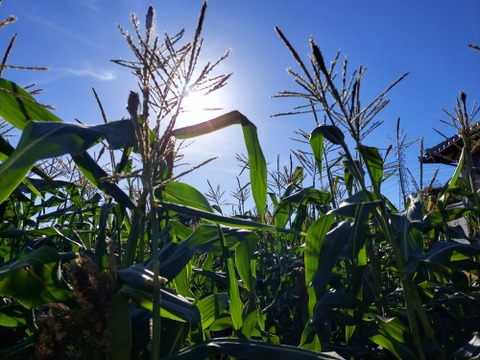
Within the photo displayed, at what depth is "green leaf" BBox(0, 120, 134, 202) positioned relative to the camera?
100 centimetres

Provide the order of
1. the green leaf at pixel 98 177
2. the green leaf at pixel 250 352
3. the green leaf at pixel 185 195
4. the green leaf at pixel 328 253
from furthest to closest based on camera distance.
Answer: the green leaf at pixel 185 195 < the green leaf at pixel 328 253 < the green leaf at pixel 98 177 < the green leaf at pixel 250 352

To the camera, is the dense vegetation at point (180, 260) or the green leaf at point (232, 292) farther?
the green leaf at point (232, 292)

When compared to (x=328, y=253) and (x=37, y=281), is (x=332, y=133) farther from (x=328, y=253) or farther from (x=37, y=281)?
(x=37, y=281)

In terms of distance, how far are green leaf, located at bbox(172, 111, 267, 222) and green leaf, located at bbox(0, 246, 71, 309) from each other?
0.53 metres

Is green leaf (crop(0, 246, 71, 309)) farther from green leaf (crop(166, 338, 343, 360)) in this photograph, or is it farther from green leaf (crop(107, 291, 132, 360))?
green leaf (crop(166, 338, 343, 360))

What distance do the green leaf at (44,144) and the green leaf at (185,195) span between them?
57 centimetres

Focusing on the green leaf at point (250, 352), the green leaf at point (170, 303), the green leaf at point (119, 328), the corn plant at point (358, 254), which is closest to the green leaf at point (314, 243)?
the corn plant at point (358, 254)

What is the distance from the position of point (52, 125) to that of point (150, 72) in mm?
307

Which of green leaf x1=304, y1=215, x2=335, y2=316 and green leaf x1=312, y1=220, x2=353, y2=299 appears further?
green leaf x1=304, y1=215, x2=335, y2=316

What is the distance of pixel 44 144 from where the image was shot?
1029mm

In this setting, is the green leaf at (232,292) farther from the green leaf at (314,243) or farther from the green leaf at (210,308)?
the green leaf at (314,243)

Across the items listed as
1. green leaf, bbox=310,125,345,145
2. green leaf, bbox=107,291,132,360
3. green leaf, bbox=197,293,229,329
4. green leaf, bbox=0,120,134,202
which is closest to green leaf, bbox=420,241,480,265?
green leaf, bbox=310,125,345,145

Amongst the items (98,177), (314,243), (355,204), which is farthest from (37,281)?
(355,204)

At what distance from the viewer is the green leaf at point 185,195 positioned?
5.63 ft
